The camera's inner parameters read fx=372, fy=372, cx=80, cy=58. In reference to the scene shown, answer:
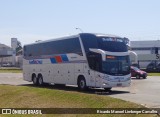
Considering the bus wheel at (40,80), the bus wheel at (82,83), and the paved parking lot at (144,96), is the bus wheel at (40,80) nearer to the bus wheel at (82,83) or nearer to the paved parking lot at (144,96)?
the bus wheel at (82,83)

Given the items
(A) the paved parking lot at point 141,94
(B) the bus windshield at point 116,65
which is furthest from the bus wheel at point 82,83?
(B) the bus windshield at point 116,65

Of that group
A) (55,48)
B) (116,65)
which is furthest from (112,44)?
(55,48)

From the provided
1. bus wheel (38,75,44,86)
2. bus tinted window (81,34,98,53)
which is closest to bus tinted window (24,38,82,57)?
bus tinted window (81,34,98,53)

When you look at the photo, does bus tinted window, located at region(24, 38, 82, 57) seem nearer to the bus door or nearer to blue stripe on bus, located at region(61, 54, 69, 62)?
blue stripe on bus, located at region(61, 54, 69, 62)

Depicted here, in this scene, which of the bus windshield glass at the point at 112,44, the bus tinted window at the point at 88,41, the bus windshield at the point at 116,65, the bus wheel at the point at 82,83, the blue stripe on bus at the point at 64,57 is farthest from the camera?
the blue stripe on bus at the point at 64,57

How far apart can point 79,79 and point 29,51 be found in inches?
361

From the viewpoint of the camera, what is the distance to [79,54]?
25234 millimetres

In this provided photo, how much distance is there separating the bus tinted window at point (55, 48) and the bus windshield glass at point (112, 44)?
73.7 inches

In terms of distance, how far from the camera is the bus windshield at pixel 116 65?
23.7m

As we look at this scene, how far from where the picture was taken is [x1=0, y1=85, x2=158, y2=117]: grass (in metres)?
16.2

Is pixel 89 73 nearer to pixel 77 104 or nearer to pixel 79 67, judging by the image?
pixel 79 67

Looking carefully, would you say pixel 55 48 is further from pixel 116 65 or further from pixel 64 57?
pixel 116 65

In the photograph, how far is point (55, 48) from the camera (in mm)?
28500

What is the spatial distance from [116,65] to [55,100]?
6032 mm
